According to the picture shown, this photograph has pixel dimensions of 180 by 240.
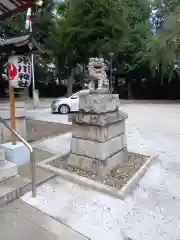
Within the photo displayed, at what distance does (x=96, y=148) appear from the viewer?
4.09m

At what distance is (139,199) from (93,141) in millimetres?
1175

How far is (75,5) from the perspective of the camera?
19094 mm

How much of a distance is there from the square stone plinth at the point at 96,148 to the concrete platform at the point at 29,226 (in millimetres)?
1393

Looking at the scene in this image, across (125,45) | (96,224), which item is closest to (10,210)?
(96,224)

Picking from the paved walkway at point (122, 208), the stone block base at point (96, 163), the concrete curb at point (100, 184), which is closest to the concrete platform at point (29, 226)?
the paved walkway at point (122, 208)

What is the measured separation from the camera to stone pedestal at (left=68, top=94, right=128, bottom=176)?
4.01 m

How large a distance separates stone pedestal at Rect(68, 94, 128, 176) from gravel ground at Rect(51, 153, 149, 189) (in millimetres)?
90

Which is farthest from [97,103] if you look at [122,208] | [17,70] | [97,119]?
[122,208]

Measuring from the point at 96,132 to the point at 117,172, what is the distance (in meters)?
0.84

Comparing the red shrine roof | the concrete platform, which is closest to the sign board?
the red shrine roof

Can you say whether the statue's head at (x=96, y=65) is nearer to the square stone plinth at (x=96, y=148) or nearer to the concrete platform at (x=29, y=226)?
the square stone plinth at (x=96, y=148)

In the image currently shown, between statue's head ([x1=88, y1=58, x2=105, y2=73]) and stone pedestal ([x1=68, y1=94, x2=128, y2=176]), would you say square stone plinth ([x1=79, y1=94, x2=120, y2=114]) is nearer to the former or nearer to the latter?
stone pedestal ([x1=68, y1=94, x2=128, y2=176])

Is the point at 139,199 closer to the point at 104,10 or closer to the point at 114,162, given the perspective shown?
the point at 114,162

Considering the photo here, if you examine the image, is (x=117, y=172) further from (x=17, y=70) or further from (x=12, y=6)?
(x=12, y=6)
